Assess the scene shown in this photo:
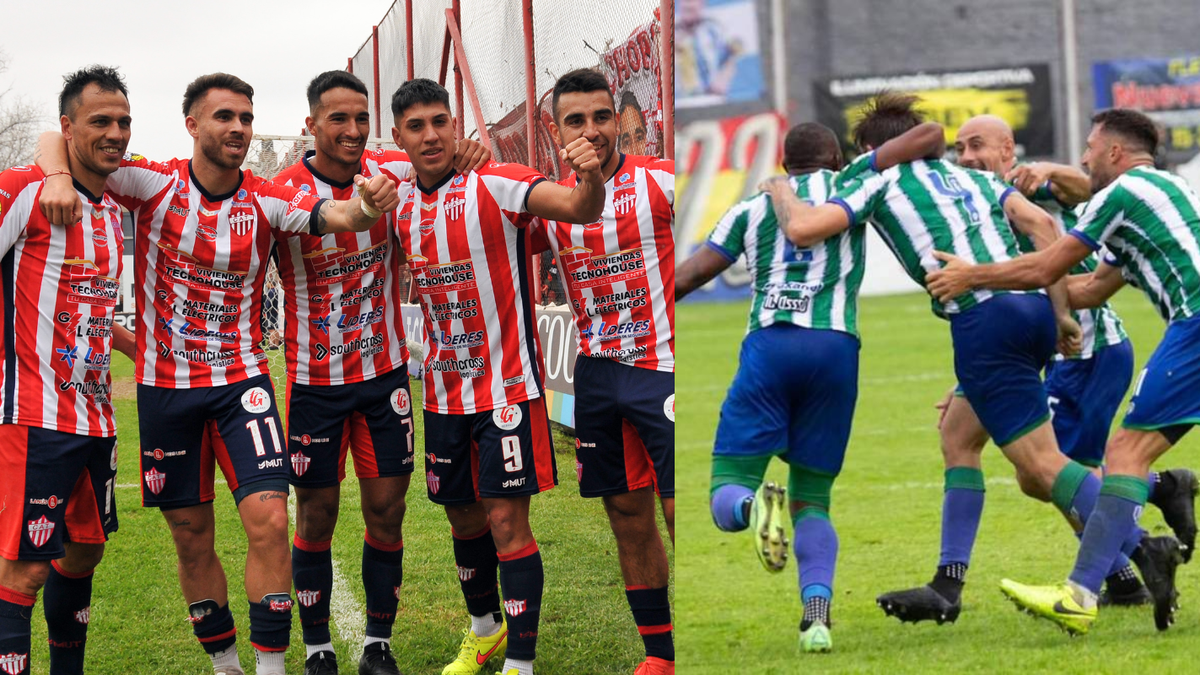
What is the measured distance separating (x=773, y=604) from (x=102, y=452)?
2.39 metres

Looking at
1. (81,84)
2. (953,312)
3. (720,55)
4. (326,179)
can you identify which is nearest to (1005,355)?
(953,312)

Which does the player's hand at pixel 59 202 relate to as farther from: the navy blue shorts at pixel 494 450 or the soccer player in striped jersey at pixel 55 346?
the navy blue shorts at pixel 494 450

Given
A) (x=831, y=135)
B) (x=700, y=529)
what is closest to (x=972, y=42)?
(x=700, y=529)

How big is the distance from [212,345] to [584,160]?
55.4 inches

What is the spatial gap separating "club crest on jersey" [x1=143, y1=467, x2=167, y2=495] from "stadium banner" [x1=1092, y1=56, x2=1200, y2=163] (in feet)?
86.5

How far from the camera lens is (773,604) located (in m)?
4.67

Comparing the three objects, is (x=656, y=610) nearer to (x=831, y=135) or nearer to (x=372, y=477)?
(x=372, y=477)

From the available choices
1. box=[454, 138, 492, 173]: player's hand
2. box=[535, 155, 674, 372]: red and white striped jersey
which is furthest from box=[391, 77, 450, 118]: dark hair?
box=[535, 155, 674, 372]: red and white striped jersey

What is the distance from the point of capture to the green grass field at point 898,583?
11.8ft

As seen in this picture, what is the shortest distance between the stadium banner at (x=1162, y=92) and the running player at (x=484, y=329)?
2584 cm

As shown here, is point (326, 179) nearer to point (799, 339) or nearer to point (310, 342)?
point (310, 342)

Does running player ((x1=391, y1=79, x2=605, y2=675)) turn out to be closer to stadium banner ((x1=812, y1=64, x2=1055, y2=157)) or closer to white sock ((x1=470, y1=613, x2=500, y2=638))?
white sock ((x1=470, y1=613, x2=500, y2=638))

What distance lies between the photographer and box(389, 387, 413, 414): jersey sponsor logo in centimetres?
422

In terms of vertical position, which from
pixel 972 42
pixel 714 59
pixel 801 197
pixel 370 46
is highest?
pixel 972 42
